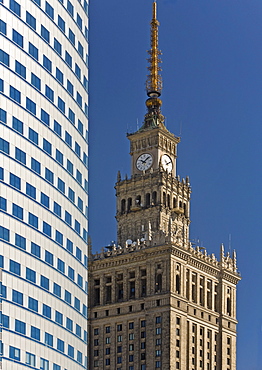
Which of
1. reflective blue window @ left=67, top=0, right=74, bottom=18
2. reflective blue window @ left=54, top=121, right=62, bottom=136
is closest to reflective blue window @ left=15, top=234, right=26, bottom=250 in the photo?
reflective blue window @ left=54, top=121, right=62, bottom=136

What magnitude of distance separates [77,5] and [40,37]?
1905 centimetres

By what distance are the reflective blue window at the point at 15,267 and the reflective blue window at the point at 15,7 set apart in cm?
3070

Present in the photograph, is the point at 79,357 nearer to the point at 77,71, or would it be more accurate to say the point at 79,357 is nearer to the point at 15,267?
the point at 15,267

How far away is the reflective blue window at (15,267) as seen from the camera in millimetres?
140625

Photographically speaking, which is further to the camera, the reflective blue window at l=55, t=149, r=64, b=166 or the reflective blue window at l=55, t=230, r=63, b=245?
the reflective blue window at l=55, t=149, r=64, b=166

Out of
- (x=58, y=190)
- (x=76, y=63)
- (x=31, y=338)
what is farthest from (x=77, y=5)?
(x=31, y=338)

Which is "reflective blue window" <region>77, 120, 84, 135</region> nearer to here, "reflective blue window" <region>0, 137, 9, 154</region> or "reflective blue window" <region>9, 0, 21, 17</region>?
"reflective blue window" <region>9, 0, 21, 17</region>

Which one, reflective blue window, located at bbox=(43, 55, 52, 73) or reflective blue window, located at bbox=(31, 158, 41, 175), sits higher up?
reflective blue window, located at bbox=(43, 55, 52, 73)

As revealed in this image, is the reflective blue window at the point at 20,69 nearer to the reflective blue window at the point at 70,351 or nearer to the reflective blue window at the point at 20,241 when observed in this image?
the reflective blue window at the point at 20,241

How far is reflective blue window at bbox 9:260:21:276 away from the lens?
140625mm

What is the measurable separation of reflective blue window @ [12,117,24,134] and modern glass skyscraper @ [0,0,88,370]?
121mm

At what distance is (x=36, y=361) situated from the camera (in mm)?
146000

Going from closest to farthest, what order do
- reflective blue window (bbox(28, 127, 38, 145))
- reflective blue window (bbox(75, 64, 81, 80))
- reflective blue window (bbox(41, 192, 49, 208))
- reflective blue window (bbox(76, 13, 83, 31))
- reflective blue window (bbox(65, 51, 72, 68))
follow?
1. reflective blue window (bbox(28, 127, 38, 145))
2. reflective blue window (bbox(41, 192, 49, 208))
3. reflective blue window (bbox(65, 51, 72, 68))
4. reflective blue window (bbox(75, 64, 81, 80))
5. reflective blue window (bbox(76, 13, 83, 31))

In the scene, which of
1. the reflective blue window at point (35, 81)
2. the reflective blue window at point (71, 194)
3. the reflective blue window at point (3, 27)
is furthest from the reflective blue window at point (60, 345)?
the reflective blue window at point (3, 27)
